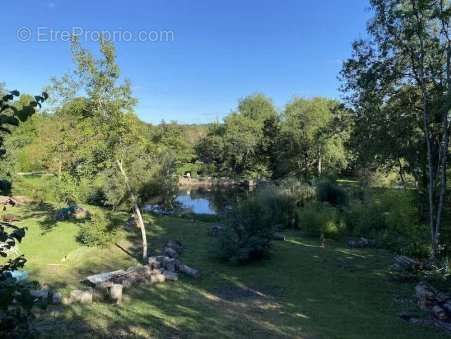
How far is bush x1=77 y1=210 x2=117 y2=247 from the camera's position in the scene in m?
13.6

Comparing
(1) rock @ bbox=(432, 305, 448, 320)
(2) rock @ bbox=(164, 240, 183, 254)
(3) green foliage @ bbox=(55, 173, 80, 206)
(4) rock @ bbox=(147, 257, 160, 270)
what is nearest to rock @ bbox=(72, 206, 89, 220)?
(3) green foliage @ bbox=(55, 173, 80, 206)

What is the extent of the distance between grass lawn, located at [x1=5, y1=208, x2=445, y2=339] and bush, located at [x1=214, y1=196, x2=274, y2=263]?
A: 0.41 m

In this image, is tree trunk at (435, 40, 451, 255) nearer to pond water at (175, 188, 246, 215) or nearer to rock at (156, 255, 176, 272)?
rock at (156, 255, 176, 272)

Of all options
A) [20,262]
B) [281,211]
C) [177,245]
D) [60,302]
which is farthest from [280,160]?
[20,262]

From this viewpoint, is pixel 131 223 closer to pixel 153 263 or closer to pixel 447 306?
pixel 153 263

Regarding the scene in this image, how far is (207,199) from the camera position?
1459 inches

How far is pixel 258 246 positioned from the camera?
12.6 metres

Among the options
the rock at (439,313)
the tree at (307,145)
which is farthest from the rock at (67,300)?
the tree at (307,145)

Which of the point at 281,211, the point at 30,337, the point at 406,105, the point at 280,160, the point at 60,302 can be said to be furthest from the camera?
the point at 280,160

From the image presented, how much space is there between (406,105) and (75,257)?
10.6 meters

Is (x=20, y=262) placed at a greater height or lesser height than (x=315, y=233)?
greater

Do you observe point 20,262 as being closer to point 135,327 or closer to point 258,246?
point 135,327

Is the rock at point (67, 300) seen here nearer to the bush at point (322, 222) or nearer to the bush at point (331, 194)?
the bush at point (322, 222)

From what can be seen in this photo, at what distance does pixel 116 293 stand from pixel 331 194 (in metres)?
16.3
